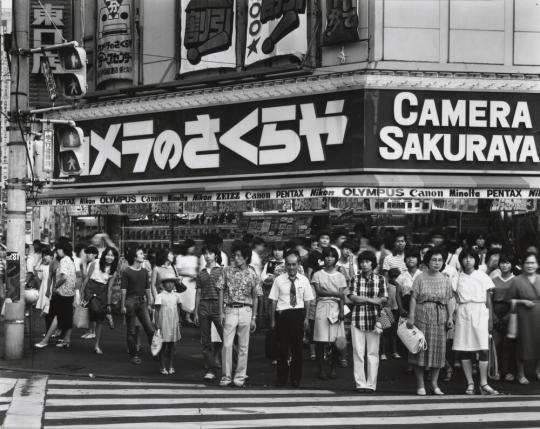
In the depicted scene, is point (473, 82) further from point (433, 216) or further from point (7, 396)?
point (7, 396)

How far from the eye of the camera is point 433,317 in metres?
11.1

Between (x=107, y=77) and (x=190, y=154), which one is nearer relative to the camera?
(x=190, y=154)

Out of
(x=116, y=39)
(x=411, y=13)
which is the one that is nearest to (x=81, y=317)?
(x=411, y=13)

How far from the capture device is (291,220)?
19.8 metres

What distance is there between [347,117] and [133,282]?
6.85 m

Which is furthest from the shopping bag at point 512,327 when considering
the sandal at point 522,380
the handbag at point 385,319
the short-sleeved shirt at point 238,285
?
the short-sleeved shirt at point 238,285

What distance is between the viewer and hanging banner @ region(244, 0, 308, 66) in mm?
18859

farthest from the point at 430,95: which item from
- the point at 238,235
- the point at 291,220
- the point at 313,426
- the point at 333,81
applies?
Result: the point at 313,426

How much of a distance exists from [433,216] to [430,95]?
2.78 metres

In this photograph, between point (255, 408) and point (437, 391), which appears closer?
point (255, 408)

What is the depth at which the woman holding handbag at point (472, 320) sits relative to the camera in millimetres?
11234

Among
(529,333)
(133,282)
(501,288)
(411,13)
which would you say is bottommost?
(529,333)

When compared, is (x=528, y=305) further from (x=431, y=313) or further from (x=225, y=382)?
(x=225, y=382)

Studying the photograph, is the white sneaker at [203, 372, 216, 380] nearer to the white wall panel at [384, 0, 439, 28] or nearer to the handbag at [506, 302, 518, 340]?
the handbag at [506, 302, 518, 340]
